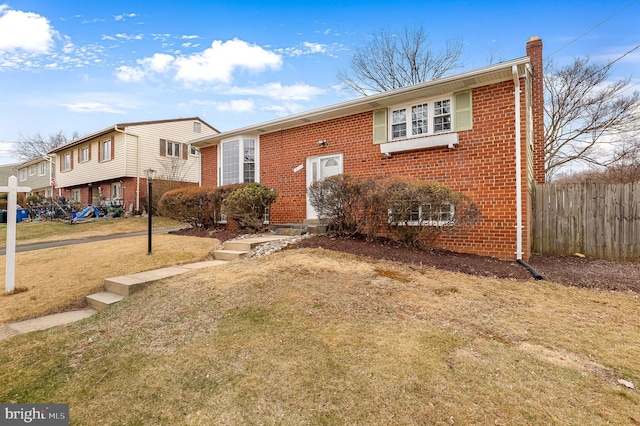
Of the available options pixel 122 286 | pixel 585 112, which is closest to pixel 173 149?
pixel 122 286

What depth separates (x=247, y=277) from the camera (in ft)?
15.2

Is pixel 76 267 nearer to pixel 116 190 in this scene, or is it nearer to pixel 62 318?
pixel 62 318

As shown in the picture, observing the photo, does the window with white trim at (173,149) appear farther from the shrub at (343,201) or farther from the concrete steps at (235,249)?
the shrub at (343,201)

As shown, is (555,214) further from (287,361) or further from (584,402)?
(287,361)

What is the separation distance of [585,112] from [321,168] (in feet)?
49.3

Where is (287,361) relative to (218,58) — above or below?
below

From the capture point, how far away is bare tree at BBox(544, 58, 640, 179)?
48.6 ft

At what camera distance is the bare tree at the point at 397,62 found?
18719mm

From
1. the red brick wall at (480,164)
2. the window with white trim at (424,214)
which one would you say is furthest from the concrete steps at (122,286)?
the red brick wall at (480,164)

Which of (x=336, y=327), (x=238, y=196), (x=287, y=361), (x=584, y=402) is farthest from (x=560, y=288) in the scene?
(x=238, y=196)

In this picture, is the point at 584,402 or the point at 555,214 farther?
the point at 555,214

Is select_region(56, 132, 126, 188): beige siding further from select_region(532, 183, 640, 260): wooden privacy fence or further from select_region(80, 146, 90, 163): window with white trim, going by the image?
select_region(532, 183, 640, 260): wooden privacy fence

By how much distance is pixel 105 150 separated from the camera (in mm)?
20781

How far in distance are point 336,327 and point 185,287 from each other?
254 centimetres
